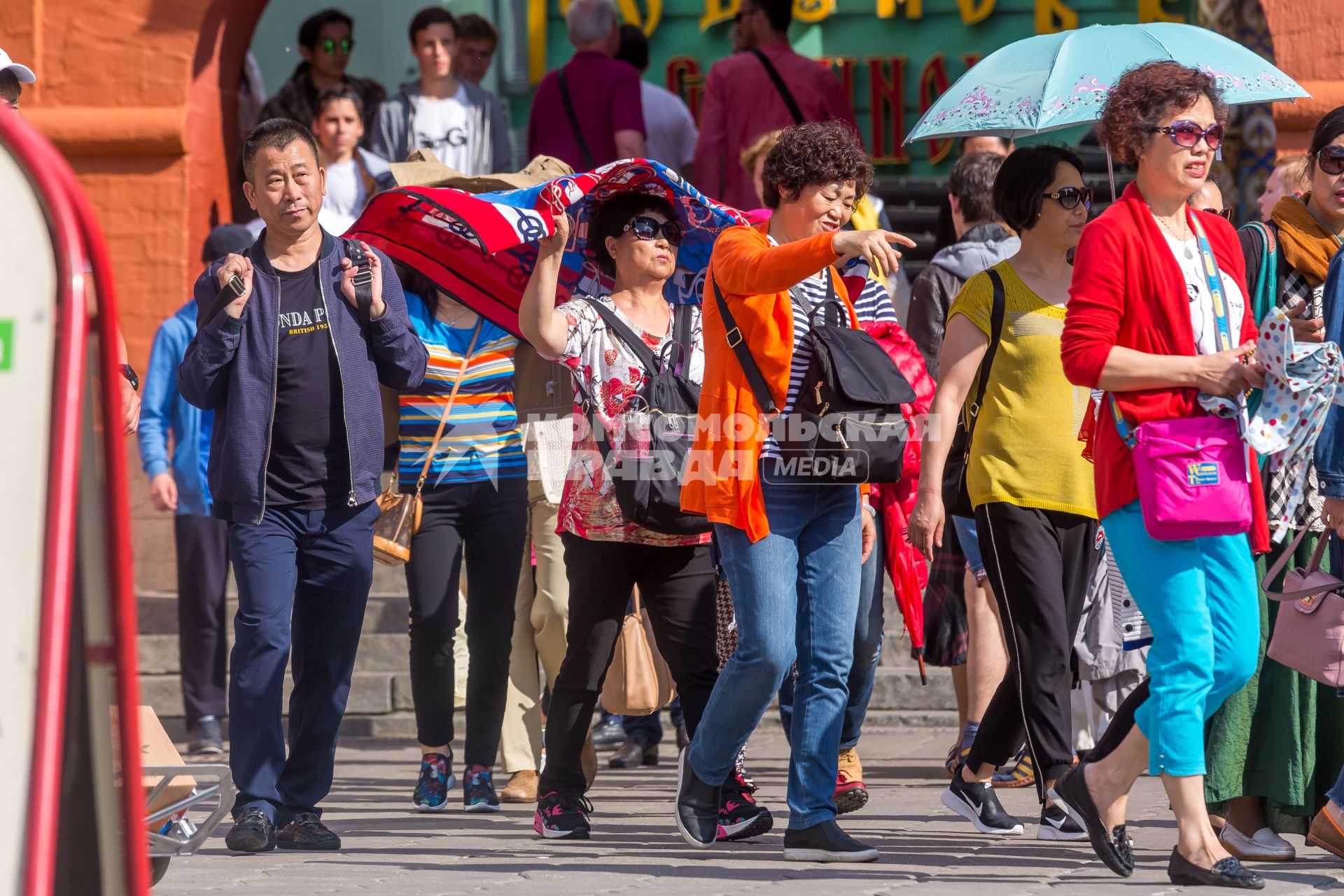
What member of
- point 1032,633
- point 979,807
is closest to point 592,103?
point 1032,633

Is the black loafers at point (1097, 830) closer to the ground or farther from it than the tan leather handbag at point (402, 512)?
closer to the ground

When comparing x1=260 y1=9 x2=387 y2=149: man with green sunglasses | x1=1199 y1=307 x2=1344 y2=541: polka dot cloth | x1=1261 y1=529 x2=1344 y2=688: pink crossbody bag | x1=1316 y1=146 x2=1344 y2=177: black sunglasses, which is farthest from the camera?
x1=260 y1=9 x2=387 y2=149: man with green sunglasses

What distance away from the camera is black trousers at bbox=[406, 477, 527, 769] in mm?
7137

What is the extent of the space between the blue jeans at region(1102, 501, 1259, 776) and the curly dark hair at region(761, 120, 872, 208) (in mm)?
1374

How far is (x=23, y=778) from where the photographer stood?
304cm

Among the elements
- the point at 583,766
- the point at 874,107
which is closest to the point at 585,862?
the point at 583,766

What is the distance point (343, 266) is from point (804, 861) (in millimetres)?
2412

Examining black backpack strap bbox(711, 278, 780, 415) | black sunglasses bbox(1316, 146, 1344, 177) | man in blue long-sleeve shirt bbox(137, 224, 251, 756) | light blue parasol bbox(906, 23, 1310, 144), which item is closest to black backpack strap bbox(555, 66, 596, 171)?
man in blue long-sleeve shirt bbox(137, 224, 251, 756)

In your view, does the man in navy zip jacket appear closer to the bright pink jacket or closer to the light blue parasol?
the bright pink jacket

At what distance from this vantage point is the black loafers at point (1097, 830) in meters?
5.29

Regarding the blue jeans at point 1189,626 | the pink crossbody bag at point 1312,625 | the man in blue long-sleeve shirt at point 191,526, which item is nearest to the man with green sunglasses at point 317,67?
the man in blue long-sleeve shirt at point 191,526

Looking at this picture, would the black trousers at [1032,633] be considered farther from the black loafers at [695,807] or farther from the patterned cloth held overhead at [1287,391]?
the patterned cloth held overhead at [1287,391]

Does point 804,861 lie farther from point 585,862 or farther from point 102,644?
point 102,644

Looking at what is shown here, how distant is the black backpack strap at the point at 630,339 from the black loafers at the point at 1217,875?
224 cm
